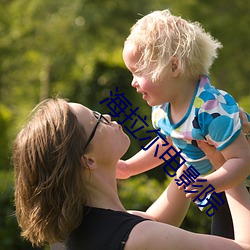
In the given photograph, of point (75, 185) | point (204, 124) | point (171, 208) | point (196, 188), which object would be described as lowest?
point (171, 208)

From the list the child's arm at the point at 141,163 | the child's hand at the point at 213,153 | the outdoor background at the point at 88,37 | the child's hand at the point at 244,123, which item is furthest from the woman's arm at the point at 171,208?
the outdoor background at the point at 88,37

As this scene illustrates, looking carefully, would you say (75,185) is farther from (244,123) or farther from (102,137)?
(244,123)

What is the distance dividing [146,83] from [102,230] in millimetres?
680

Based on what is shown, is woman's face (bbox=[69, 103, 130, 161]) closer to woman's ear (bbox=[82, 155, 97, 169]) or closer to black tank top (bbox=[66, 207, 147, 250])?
woman's ear (bbox=[82, 155, 97, 169])

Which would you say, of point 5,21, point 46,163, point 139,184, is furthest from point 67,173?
point 5,21

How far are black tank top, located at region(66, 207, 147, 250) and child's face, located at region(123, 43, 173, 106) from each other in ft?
1.80

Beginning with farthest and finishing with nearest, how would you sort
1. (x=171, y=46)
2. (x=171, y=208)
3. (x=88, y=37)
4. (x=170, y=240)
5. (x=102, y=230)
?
(x=88, y=37) < (x=171, y=208) < (x=171, y=46) < (x=102, y=230) < (x=170, y=240)

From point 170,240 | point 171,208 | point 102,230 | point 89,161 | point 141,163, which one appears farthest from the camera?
point 141,163

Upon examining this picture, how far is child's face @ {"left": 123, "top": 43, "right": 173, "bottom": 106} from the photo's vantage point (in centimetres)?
303

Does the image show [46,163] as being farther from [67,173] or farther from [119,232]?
[119,232]

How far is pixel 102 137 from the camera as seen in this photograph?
289 centimetres

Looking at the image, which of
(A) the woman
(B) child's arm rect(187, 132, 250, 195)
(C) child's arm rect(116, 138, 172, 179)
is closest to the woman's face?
(A) the woman

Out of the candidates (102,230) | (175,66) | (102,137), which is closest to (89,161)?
(102,137)

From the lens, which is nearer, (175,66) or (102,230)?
(102,230)
